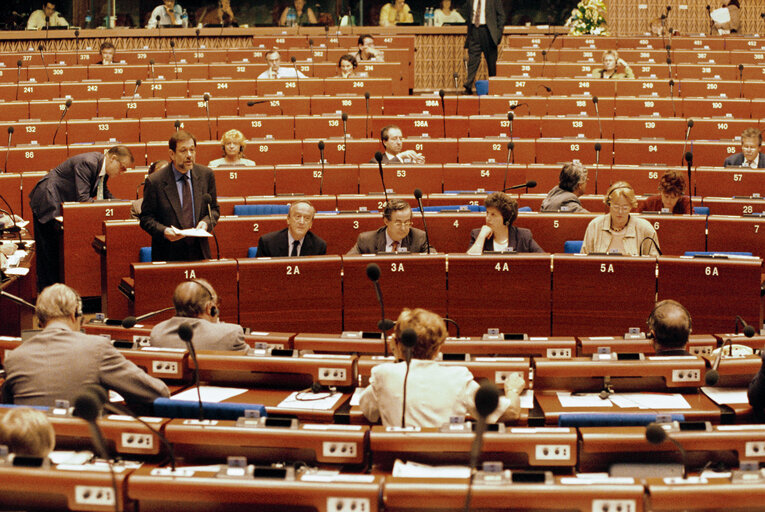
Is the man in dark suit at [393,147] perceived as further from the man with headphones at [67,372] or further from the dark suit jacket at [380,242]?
the man with headphones at [67,372]

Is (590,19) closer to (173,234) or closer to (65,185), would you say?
(65,185)

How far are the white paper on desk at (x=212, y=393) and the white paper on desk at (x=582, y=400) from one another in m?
1.11

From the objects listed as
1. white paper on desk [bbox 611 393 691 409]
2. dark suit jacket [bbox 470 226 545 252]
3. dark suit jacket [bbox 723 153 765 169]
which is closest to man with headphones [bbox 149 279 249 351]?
white paper on desk [bbox 611 393 691 409]

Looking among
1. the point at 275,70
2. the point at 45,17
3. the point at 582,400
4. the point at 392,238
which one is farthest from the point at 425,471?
the point at 45,17

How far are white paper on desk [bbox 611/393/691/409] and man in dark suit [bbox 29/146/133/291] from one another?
152 inches

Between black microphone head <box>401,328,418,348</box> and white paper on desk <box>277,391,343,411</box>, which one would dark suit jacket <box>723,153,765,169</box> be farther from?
black microphone head <box>401,328,418,348</box>

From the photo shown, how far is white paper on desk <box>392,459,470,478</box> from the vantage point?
2.24 metres

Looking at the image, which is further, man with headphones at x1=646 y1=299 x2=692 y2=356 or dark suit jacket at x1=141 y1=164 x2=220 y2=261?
dark suit jacket at x1=141 y1=164 x2=220 y2=261

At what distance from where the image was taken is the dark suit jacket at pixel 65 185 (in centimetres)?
598

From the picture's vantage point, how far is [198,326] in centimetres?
343

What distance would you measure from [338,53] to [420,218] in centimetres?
588

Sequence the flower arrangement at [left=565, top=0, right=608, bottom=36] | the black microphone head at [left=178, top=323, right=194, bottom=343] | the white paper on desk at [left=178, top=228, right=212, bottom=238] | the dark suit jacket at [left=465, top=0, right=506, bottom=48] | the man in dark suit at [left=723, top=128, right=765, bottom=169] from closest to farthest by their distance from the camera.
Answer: the black microphone head at [left=178, top=323, right=194, bottom=343] → the white paper on desk at [left=178, top=228, right=212, bottom=238] → the man in dark suit at [left=723, top=128, right=765, bottom=169] → the dark suit jacket at [left=465, top=0, right=506, bottom=48] → the flower arrangement at [left=565, top=0, right=608, bottom=36]

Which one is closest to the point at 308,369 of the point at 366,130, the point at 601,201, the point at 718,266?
the point at 718,266

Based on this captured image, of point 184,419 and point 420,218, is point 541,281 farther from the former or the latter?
point 184,419
